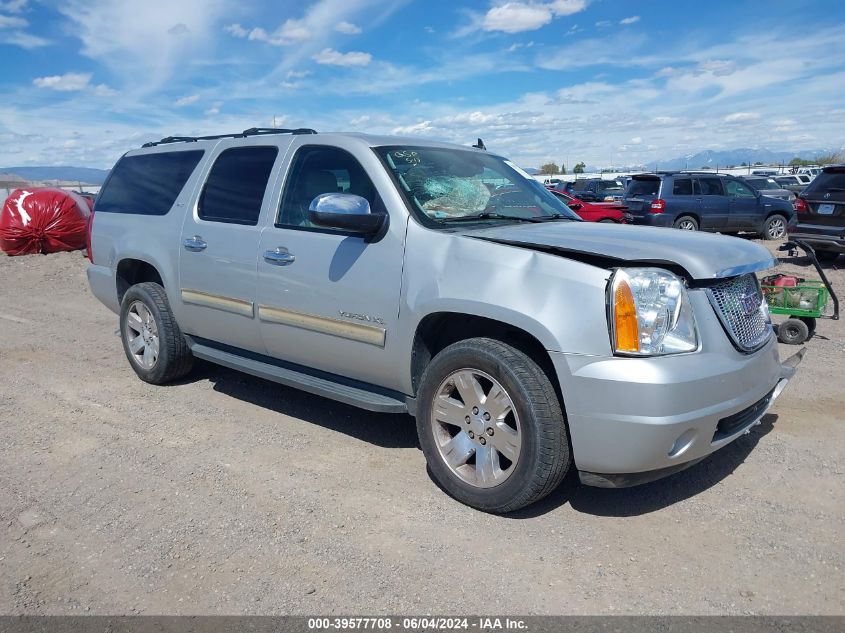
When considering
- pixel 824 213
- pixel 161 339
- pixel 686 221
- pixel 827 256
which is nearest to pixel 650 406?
pixel 161 339

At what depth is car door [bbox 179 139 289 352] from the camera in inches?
192

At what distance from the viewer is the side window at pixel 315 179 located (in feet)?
14.6

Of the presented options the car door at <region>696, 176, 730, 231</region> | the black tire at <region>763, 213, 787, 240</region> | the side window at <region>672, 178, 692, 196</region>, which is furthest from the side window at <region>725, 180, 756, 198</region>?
the side window at <region>672, 178, 692, 196</region>

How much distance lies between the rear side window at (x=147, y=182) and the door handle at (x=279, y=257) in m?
1.43

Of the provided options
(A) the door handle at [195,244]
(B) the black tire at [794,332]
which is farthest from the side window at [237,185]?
(B) the black tire at [794,332]

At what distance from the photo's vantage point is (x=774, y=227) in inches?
711

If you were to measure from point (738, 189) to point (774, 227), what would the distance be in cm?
141

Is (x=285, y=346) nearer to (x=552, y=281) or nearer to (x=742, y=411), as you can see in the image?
(x=552, y=281)

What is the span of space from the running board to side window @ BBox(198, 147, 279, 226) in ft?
3.20

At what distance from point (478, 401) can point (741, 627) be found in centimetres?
150

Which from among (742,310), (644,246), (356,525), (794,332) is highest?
(644,246)

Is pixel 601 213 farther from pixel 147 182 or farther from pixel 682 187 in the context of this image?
pixel 147 182

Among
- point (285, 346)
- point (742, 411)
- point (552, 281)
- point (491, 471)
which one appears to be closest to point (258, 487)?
point (285, 346)

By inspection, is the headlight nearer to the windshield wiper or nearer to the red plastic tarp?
the windshield wiper
